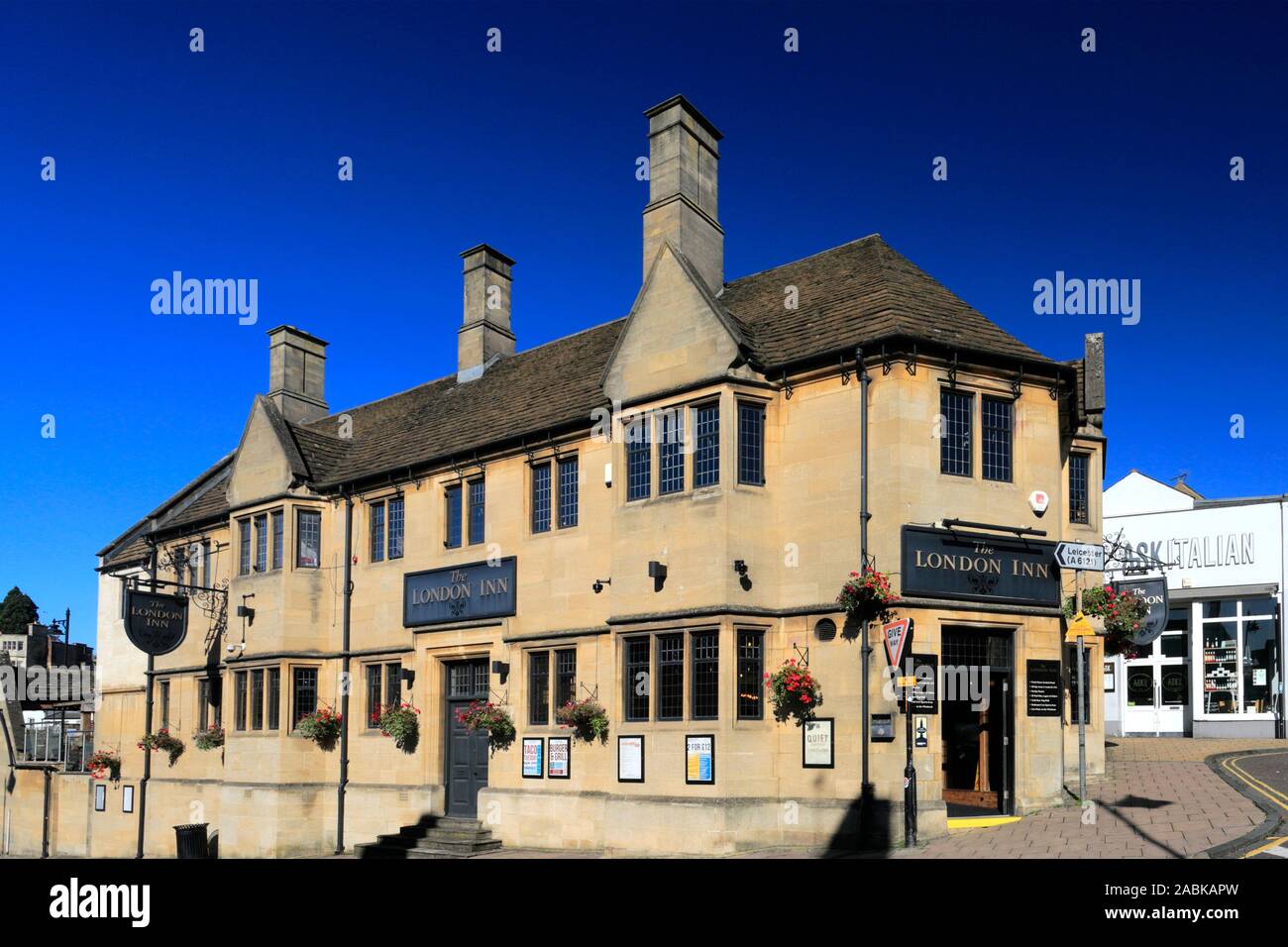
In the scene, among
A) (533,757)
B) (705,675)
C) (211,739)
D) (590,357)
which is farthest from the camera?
(211,739)

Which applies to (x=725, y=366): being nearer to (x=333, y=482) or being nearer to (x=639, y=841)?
(x=639, y=841)

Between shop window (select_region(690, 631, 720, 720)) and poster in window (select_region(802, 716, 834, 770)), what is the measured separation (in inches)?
61.4

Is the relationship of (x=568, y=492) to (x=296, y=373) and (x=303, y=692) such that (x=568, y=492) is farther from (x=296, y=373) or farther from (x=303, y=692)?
(x=296, y=373)

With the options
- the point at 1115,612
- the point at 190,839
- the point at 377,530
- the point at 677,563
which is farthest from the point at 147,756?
the point at 1115,612

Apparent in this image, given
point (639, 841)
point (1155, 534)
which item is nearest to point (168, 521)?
point (639, 841)

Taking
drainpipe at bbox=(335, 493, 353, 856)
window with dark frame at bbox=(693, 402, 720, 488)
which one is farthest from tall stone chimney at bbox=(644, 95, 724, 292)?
drainpipe at bbox=(335, 493, 353, 856)

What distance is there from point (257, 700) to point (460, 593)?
731 centimetres

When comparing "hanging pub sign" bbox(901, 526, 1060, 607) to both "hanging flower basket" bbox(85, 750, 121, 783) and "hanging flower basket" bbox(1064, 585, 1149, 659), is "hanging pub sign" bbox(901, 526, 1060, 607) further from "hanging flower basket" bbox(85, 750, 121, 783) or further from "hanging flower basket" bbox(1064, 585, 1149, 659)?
"hanging flower basket" bbox(85, 750, 121, 783)

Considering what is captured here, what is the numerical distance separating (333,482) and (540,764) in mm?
9909

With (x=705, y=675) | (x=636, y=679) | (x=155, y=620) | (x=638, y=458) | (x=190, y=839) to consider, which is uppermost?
(x=638, y=458)

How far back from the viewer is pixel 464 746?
25750mm

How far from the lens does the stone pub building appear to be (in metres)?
19.4

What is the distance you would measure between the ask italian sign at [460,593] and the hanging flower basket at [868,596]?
8.42 m

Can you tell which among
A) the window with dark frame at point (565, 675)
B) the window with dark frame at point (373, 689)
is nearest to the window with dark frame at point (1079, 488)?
the window with dark frame at point (565, 675)
